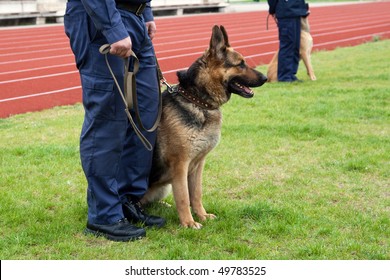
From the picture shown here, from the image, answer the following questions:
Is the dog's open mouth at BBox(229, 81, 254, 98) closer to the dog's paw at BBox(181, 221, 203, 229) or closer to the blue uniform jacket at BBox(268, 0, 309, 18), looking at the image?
the dog's paw at BBox(181, 221, 203, 229)

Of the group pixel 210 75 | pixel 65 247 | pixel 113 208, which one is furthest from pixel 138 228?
pixel 210 75

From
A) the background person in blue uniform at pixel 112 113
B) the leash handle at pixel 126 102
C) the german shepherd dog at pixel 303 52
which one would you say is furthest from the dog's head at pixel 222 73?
the german shepherd dog at pixel 303 52

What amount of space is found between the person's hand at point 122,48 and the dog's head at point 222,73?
2.66 feet

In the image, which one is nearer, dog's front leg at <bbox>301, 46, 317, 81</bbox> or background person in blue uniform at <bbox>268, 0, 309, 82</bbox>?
background person in blue uniform at <bbox>268, 0, 309, 82</bbox>

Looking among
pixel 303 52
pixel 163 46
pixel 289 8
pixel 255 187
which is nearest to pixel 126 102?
pixel 255 187

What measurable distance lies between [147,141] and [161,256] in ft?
2.60

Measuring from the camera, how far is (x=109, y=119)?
435cm

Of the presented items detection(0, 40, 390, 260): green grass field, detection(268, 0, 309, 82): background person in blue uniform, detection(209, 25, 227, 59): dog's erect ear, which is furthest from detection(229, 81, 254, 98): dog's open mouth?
detection(268, 0, 309, 82): background person in blue uniform

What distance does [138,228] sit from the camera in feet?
15.1

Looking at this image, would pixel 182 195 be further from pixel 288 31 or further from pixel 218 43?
pixel 288 31

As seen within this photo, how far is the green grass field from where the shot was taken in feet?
14.3

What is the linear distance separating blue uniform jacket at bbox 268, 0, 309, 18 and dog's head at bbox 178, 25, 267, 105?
→ 6.91 meters

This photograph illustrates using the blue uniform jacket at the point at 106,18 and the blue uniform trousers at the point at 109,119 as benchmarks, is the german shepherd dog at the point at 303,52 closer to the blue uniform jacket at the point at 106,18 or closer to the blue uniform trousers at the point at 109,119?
the blue uniform trousers at the point at 109,119

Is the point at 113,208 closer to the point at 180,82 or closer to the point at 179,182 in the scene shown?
the point at 179,182
